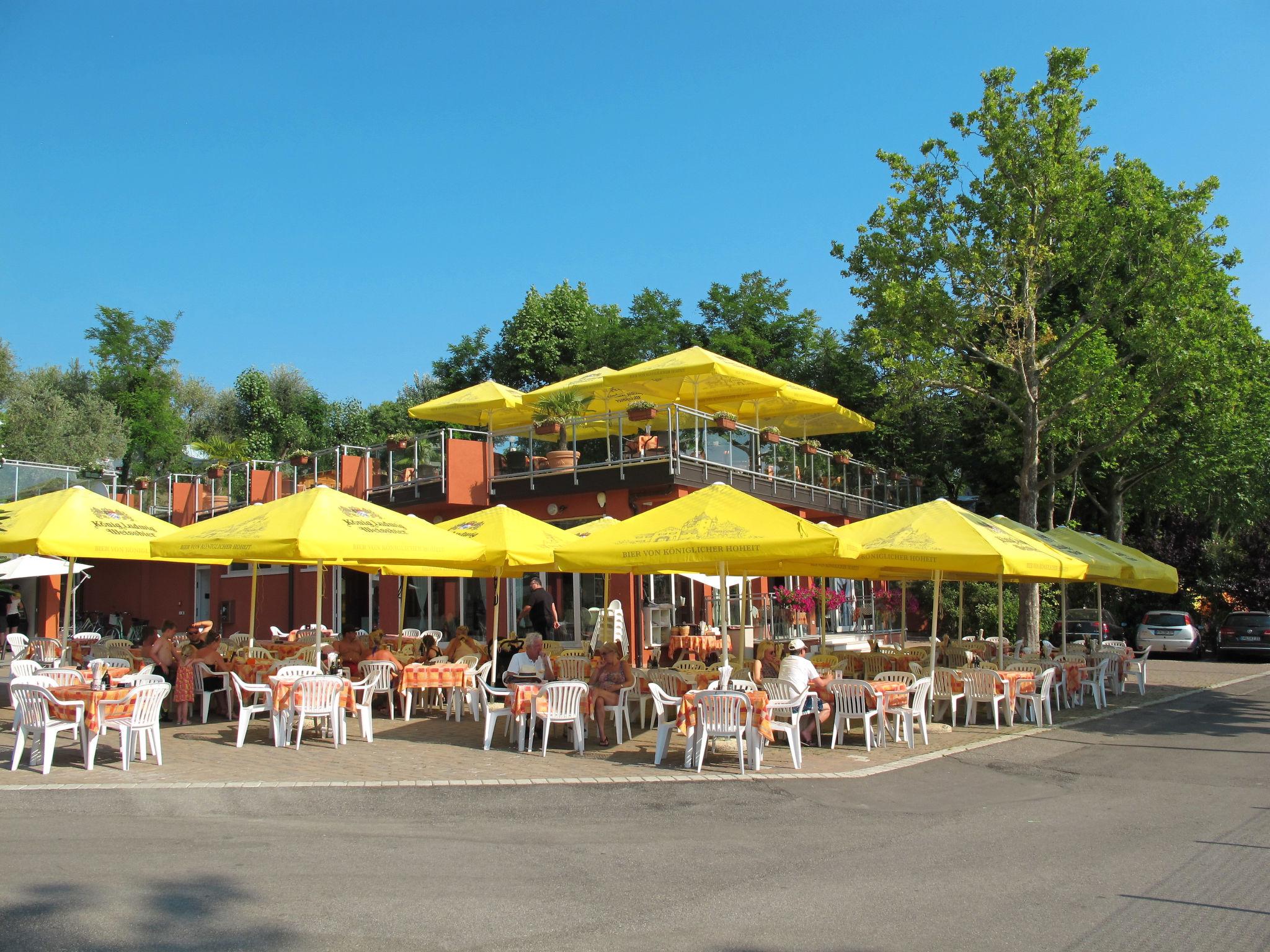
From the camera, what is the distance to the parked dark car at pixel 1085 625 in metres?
26.8

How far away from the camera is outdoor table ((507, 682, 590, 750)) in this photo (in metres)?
10.9

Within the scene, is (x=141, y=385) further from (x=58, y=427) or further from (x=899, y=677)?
(x=899, y=677)

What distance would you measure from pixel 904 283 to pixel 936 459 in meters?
10.9

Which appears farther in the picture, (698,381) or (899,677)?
(698,381)

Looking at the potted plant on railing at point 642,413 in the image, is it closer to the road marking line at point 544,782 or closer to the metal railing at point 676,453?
the metal railing at point 676,453

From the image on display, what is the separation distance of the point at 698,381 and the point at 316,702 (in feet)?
40.6

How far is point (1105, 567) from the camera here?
1628cm

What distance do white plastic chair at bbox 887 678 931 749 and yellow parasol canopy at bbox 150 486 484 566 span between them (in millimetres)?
5334

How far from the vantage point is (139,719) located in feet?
32.3

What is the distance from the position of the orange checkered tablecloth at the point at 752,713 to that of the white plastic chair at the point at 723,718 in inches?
2.6

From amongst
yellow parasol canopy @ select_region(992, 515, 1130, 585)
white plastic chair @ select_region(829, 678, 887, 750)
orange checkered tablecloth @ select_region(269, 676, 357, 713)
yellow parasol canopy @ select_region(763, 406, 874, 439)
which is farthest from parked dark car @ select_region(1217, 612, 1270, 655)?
orange checkered tablecloth @ select_region(269, 676, 357, 713)

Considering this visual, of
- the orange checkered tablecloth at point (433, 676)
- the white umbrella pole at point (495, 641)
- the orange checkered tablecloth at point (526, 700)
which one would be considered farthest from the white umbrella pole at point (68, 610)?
the orange checkered tablecloth at point (526, 700)

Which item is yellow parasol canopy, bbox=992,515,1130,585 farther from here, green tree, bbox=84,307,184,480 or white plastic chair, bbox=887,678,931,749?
green tree, bbox=84,307,184,480

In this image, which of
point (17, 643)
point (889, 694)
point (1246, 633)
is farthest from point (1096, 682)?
point (17, 643)
